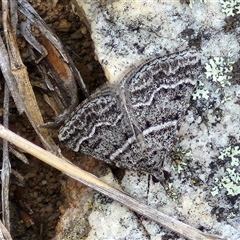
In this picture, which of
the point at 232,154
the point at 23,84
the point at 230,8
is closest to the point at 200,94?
the point at 232,154

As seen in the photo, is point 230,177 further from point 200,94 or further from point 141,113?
point 141,113

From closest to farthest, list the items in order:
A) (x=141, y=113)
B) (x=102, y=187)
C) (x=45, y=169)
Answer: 1. (x=141, y=113)
2. (x=102, y=187)
3. (x=45, y=169)

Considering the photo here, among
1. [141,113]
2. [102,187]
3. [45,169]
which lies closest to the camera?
[141,113]

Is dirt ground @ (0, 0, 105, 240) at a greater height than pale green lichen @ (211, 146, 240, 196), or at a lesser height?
greater

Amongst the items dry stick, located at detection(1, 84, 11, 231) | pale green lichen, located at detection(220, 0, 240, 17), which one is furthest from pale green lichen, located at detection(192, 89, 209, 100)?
dry stick, located at detection(1, 84, 11, 231)

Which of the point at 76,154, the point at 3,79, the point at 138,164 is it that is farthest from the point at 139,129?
the point at 3,79

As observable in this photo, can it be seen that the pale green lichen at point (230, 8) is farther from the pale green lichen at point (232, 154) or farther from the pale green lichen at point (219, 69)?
the pale green lichen at point (232, 154)

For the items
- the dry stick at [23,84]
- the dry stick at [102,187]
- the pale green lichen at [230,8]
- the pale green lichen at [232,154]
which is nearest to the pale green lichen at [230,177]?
the pale green lichen at [232,154]

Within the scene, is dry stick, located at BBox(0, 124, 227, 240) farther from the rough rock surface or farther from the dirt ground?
the dirt ground
